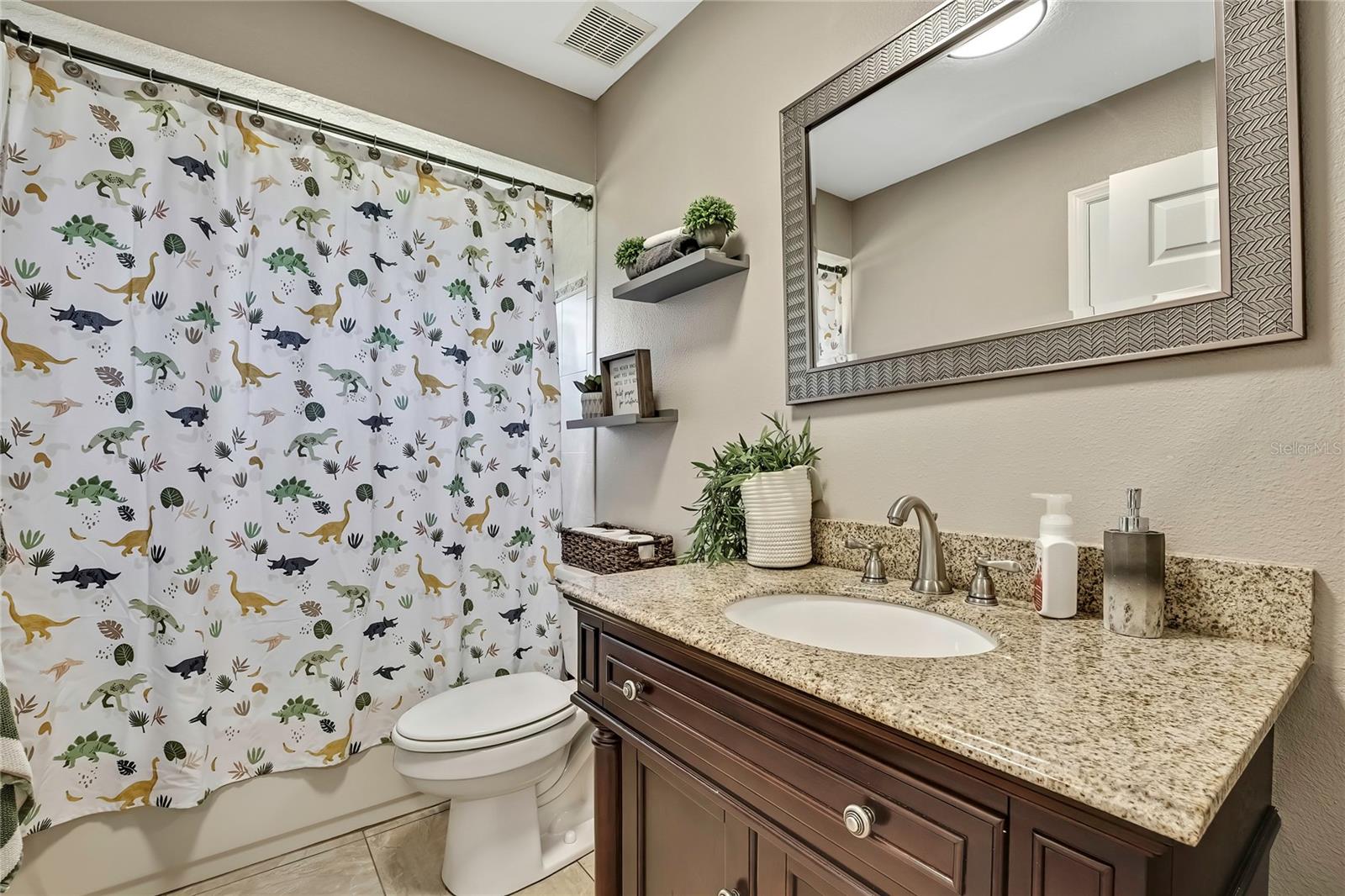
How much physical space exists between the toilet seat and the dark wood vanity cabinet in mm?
504

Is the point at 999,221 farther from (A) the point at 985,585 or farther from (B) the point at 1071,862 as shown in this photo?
(B) the point at 1071,862

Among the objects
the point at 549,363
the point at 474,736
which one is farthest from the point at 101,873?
the point at 549,363

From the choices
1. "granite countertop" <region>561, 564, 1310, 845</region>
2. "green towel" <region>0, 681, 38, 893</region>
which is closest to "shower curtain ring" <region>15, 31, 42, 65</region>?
"green towel" <region>0, 681, 38, 893</region>

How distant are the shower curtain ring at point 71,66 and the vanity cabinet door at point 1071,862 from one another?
95.3 inches

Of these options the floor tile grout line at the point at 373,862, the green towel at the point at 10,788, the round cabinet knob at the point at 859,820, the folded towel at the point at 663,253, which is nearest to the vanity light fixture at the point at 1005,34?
the folded towel at the point at 663,253

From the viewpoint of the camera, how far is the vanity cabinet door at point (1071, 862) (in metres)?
0.47

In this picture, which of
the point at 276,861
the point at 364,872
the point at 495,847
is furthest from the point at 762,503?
the point at 276,861

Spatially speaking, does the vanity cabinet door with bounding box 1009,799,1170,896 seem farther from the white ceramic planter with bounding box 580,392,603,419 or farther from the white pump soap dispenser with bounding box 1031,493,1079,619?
the white ceramic planter with bounding box 580,392,603,419

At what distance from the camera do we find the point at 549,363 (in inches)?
90.0

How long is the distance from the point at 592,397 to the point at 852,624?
1.31 meters

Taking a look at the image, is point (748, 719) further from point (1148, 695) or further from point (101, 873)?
point (101, 873)

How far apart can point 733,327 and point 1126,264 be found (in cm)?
92

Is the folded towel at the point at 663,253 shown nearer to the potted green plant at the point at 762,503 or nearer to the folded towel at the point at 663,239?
the folded towel at the point at 663,239

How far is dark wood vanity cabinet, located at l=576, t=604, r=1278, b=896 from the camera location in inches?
20.6
